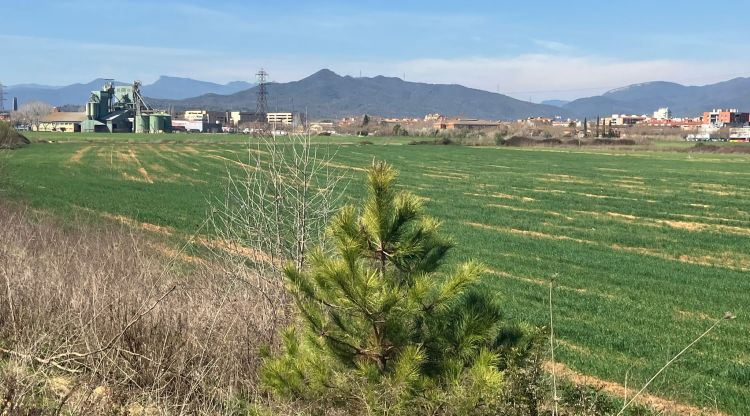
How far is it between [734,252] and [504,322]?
19928 millimetres

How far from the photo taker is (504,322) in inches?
173

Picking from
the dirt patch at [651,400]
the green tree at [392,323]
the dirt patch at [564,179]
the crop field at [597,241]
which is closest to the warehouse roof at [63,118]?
the crop field at [597,241]

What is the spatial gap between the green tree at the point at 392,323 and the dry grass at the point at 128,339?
1108 millimetres

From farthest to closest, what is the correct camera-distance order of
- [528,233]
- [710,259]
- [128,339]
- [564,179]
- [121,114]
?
[121,114], [564,179], [528,233], [710,259], [128,339]

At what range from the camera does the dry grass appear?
505 cm

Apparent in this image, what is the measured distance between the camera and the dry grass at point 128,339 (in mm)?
5047

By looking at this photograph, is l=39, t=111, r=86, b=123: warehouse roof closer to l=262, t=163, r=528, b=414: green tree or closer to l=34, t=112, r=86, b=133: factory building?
l=34, t=112, r=86, b=133: factory building

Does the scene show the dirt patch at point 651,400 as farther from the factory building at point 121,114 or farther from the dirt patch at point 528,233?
the factory building at point 121,114

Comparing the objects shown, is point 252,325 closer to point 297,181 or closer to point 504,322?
point 297,181

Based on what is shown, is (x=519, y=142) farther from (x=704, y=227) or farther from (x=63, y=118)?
(x=63, y=118)

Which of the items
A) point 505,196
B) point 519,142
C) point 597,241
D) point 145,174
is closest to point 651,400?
point 597,241

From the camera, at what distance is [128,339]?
235 inches

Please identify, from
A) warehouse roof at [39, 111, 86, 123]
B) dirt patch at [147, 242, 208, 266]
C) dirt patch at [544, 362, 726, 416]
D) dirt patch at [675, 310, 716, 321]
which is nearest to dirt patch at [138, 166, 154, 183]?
dirt patch at [147, 242, 208, 266]

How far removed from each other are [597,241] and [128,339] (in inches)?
779
